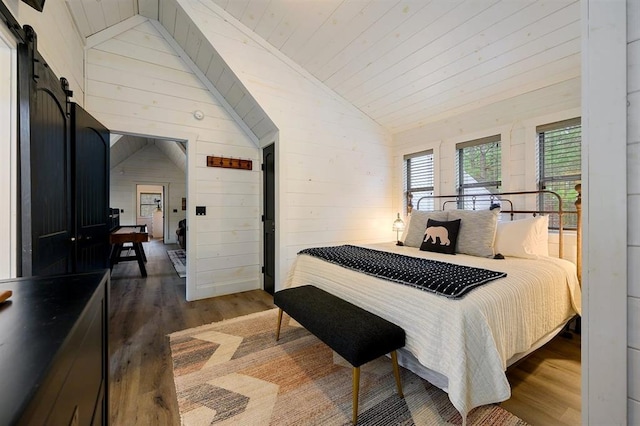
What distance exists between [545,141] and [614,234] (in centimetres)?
250

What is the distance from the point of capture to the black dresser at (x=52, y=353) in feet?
1.23

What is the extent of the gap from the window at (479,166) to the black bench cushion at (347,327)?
2421 mm

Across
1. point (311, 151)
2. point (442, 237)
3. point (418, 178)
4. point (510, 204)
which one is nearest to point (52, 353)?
point (442, 237)

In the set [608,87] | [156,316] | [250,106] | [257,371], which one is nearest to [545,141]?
[608,87]

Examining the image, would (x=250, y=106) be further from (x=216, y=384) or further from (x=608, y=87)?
(x=608, y=87)

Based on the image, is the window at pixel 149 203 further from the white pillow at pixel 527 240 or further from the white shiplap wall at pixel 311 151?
the white pillow at pixel 527 240

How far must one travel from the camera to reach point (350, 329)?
1436 millimetres

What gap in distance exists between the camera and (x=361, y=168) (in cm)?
385

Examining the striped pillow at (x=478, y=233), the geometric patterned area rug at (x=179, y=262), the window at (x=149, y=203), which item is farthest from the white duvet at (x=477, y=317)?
the window at (x=149, y=203)

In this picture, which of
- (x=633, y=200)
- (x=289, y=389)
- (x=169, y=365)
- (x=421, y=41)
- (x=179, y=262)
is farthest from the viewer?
(x=179, y=262)

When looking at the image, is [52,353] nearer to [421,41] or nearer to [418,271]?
[418,271]

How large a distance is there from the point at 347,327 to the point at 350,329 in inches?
1.1

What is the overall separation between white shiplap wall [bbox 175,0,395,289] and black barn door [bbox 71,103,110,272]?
4.67ft

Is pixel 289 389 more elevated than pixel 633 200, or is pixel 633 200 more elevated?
pixel 633 200
